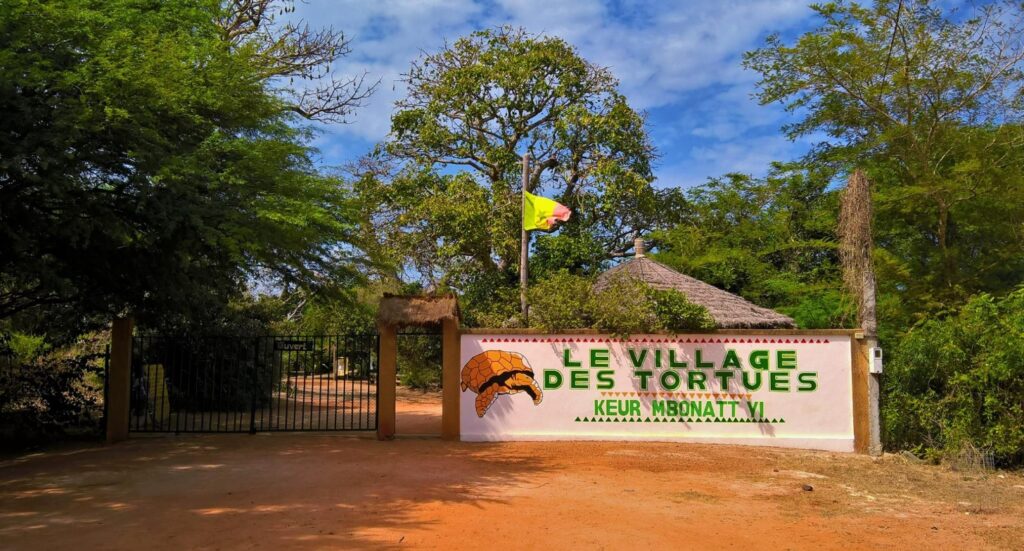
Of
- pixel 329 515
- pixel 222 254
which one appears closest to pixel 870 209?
pixel 329 515

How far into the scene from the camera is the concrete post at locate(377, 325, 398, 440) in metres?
12.0

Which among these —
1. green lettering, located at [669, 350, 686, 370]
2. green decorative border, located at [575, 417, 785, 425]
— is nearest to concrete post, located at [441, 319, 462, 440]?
green decorative border, located at [575, 417, 785, 425]

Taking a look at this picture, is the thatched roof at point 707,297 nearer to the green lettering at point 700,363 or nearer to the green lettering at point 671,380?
the green lettering at point 700,363

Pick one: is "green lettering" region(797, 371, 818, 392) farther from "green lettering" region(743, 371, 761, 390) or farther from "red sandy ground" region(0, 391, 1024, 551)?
"red sandy ground" region(0, 391, 1024, 551)

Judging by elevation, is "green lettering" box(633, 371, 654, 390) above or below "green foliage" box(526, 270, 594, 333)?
below

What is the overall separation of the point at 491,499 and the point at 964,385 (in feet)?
23.8

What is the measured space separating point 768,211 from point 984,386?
14.5 m

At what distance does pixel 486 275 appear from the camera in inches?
854

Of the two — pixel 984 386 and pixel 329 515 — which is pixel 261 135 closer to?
pixel 329 515

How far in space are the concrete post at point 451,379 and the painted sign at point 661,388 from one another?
0.11 metres

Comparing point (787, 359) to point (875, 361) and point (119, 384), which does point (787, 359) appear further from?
point (119, 384)

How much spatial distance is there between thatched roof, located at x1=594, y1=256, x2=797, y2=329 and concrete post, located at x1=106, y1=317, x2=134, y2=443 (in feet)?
27.7

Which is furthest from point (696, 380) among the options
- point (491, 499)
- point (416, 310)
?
point (491, 499)

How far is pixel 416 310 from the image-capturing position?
1194cm
